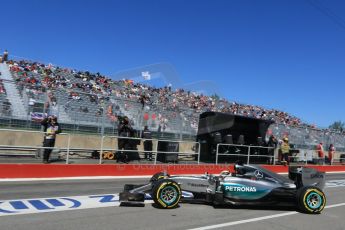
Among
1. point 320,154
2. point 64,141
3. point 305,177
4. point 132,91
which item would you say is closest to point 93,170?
point 64,141

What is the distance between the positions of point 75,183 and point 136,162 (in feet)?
14.8

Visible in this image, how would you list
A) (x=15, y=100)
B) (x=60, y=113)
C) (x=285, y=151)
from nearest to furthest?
(x=15, y=100) → (x=60, y=113) → (x=285, y=151)

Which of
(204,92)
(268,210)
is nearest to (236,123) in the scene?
A: (268,210)

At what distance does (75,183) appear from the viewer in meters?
13.8

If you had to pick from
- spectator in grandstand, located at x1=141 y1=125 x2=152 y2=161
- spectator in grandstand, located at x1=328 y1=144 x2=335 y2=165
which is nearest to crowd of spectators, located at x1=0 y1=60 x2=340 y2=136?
spectator in grandstand, located at x1=141 y1=125 x2=152 y2=161

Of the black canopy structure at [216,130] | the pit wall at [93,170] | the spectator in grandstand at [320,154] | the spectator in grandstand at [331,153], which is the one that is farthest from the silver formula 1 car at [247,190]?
the spectator in grandstand at [331,153]

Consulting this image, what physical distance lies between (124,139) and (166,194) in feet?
26.2

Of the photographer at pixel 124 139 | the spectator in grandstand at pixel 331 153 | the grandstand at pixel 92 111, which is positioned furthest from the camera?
the spectator in grandstand at pixel 331 153

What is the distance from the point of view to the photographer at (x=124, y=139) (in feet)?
57.3

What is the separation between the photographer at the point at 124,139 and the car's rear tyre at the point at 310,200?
856 cm

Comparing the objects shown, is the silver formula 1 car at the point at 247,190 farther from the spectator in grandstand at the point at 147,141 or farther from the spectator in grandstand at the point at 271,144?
the spectator in grandstand at the point at 271,144

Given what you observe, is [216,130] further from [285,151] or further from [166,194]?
[166,194]

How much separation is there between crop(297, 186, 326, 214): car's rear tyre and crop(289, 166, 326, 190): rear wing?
1.26 feet

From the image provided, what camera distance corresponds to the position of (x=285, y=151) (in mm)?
24797
